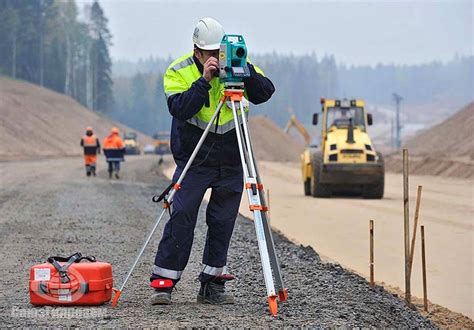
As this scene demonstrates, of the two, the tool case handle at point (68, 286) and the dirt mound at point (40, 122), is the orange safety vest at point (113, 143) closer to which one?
the tool case handle at point (68, 286)

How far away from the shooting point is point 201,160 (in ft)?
23.0

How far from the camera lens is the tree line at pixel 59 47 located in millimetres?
93688

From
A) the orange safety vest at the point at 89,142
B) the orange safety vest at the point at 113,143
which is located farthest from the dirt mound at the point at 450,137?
the orange safety vest at the point at 89,142

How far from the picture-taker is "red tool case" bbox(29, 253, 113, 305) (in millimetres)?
6750

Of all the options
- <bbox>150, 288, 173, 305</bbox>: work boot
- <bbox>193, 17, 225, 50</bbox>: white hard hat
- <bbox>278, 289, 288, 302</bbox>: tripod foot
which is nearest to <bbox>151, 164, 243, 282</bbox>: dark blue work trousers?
<bbox>150, 288, 173, 305</bbox>: work boot

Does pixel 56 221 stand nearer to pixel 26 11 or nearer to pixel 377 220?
pixel 377 220

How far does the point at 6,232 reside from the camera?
13094 mm

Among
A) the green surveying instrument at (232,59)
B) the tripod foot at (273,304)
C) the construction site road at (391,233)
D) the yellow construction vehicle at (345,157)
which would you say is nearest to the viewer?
the tripod foot at (273,304)

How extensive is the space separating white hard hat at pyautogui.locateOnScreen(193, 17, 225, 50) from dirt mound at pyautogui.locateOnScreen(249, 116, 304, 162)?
236 ft

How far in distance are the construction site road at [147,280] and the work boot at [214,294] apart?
0.08m

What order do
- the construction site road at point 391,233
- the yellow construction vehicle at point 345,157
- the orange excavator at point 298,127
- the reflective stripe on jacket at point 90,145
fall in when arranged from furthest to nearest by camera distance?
the orange excavator at point 298,127 → the reflective stripe on jacket at point 90,145 → the yellow construction vehicle at point 345,157 → the construction site road at point 391,233

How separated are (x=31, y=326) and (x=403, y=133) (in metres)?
162

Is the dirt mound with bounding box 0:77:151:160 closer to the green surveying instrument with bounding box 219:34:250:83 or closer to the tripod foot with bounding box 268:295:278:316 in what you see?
the green surveying instrument with bounding box 219:34:250:83

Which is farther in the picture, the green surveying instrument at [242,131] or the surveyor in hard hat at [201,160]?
the surveyor in hard hat at [201,160]
